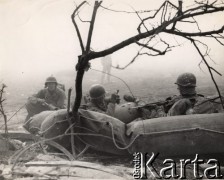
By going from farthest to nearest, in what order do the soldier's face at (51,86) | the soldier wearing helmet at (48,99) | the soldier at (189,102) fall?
the soldier's face at (51,86)
the soldier wearing helmet at (48,99)
the soldier at (189,102)

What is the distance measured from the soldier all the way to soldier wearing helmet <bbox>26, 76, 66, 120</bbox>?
3067mm

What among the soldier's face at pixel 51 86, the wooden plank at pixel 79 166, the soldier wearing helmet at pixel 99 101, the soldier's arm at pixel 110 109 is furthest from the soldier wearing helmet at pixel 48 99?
the wooden plank at pixel 79 166

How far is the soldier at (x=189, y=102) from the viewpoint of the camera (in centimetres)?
528

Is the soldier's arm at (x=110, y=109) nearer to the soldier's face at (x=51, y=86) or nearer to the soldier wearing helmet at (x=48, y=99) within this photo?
the soldier wearing helmet at (x=48, y=99)

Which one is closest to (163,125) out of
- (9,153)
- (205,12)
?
(205,12)

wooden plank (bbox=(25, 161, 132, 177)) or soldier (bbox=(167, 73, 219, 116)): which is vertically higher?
soldier (bbox=(167, 73, 219, 116))

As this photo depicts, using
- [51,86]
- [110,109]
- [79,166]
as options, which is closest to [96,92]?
[110,109]

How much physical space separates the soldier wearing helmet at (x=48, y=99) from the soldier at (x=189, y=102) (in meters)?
3.07

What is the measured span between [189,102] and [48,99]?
3.75 meters

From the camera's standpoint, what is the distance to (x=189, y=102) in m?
5.48

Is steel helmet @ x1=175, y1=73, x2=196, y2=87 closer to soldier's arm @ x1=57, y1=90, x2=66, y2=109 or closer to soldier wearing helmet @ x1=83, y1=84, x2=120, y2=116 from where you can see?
soldier wearing helmet @ x1=83, y1=84, x2=120, y2=116

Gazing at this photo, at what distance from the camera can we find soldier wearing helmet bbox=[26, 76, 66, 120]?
304 inches

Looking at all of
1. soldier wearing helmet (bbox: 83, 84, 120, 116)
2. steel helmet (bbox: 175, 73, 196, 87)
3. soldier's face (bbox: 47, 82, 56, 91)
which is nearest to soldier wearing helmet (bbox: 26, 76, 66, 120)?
soldier's face (bbox: 47, 82, 56, 91)

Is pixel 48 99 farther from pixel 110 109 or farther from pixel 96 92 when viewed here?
pixel 110 109
